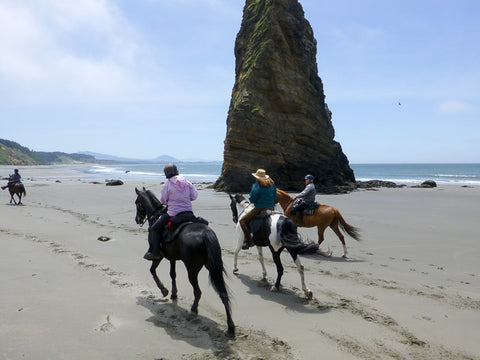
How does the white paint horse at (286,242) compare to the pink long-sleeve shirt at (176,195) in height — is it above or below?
below

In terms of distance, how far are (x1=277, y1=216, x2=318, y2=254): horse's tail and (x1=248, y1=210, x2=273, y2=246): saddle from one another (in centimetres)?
36

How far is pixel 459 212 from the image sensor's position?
670 inches

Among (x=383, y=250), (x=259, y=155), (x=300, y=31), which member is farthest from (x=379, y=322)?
(x=300, y=31)

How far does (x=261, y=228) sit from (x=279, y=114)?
25.3 metres

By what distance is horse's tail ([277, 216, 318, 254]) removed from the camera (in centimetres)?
582

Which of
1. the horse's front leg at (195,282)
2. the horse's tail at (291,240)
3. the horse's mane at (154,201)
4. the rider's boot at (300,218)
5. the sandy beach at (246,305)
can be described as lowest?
the sandy beach at (246,305)

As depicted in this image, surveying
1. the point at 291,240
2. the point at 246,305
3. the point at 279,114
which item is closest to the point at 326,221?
the point at 291,240

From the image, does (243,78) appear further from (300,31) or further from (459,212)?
(459,212)

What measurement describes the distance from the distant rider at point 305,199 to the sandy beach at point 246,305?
1427 millimetres

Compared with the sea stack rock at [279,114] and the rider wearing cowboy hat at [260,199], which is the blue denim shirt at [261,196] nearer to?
the rider wearing cowboy hat at [260,199]

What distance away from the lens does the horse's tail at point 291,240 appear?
582 cm

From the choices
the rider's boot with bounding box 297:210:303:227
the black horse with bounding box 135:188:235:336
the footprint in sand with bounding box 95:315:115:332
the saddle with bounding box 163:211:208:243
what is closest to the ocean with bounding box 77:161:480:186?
the rider's boot with bounding box 297:210:303:227

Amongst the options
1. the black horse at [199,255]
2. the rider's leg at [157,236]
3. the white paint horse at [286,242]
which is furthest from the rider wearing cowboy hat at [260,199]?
the rider's leg at [157,236]

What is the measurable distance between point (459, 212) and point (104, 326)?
18272 millimetres
